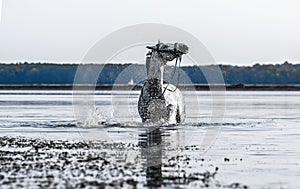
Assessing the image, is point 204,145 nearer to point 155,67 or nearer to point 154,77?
point 154,77

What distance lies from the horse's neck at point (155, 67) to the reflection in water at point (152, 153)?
2.91 metres

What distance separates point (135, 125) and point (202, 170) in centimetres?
1863

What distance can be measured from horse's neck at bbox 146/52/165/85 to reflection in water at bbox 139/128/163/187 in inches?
115

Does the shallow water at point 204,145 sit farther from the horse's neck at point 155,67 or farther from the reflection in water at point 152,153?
the horse's neck at point 155,67

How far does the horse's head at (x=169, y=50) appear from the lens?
3638cm

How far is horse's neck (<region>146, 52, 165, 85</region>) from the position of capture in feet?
120

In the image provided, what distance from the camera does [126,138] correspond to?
98.0 feet

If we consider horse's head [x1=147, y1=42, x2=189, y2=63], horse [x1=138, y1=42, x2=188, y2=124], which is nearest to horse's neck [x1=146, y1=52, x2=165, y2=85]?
horse [x1=138, y1=42, x2=188, y2=124]

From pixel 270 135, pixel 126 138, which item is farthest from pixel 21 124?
pixel 270 135

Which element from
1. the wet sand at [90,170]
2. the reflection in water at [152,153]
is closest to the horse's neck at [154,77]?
the reflection in water at [152,153]

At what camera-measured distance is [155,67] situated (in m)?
36.5

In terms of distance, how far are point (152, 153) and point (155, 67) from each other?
1306 cm

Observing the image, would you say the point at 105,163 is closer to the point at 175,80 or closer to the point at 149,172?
the point at 149,172

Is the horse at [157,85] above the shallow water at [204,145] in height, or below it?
above
